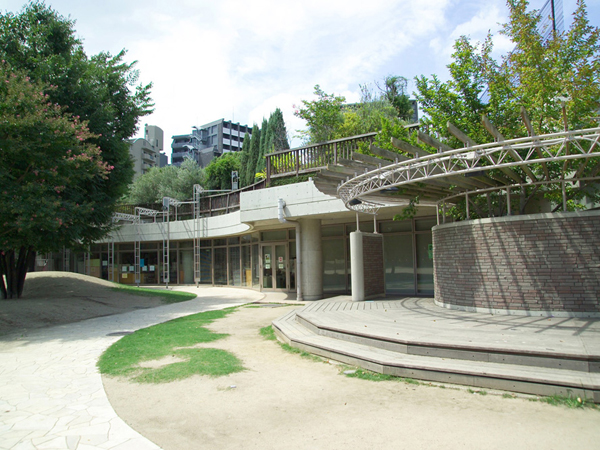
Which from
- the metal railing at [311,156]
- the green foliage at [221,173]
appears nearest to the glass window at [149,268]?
the metal railing at [311,156]

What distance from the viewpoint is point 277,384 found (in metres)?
5.76

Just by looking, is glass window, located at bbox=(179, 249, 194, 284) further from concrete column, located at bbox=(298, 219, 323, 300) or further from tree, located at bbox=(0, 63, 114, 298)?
tree, located at bbox=(0, 63, 114, 298)

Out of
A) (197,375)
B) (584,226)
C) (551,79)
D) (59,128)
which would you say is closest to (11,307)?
(59,128)

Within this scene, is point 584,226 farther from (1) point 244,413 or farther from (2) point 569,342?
(1) point 244,413

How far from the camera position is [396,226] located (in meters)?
16.0

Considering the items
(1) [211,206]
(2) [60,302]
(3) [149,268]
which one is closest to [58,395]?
(2) [60,302]

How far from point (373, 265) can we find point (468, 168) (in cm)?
647

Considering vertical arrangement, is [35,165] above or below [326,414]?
above

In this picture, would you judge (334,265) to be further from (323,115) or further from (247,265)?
(323,115)

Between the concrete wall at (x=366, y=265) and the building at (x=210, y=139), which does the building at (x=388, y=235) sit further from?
the building at (x=210, y=139)

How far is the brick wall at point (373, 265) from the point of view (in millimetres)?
12859

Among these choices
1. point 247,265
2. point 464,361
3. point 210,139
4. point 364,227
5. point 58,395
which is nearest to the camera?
point 58,395

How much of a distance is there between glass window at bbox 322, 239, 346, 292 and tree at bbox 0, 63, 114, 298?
9.37 m

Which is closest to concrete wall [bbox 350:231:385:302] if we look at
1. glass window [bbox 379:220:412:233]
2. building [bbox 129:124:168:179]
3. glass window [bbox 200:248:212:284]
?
glass window [bbox 379:220:412:233]
